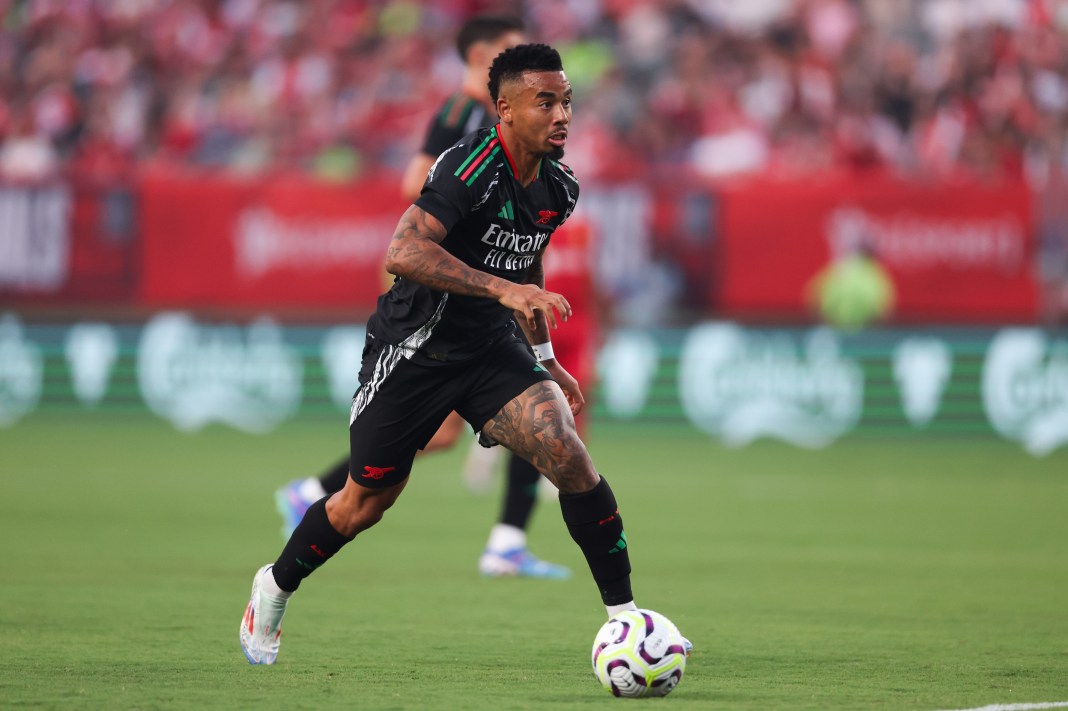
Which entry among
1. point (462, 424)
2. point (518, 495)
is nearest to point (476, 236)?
Result: point (462, 424)

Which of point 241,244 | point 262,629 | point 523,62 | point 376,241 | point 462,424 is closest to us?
point 523,62

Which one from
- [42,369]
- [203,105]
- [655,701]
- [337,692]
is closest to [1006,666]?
[655,701]

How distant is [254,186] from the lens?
18.6 metres

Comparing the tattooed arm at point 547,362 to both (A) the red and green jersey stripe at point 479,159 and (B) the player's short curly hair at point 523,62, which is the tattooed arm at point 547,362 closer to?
(A) the red and green jersey stripe at point 479,159

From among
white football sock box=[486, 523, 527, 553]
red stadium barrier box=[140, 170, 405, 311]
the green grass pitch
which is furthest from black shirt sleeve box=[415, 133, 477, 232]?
red stadium barrier box=[140, 170, 405, 311]

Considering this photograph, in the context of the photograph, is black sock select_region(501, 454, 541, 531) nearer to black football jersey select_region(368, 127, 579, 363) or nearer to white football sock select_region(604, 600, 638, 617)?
black football jersey select_region(368, 127, 579, 363)

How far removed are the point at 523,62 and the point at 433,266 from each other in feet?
2.89

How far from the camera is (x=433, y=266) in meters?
5.83

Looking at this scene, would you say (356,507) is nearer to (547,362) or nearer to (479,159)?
(547,362)

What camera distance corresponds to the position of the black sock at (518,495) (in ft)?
30.3

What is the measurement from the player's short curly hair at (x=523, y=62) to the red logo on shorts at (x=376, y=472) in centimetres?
144

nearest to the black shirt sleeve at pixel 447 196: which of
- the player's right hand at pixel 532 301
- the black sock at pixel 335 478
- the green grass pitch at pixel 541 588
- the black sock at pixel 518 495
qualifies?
the player's right hand at pixel 532 301

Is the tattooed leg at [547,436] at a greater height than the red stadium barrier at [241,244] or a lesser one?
lesser

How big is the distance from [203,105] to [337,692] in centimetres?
1728
